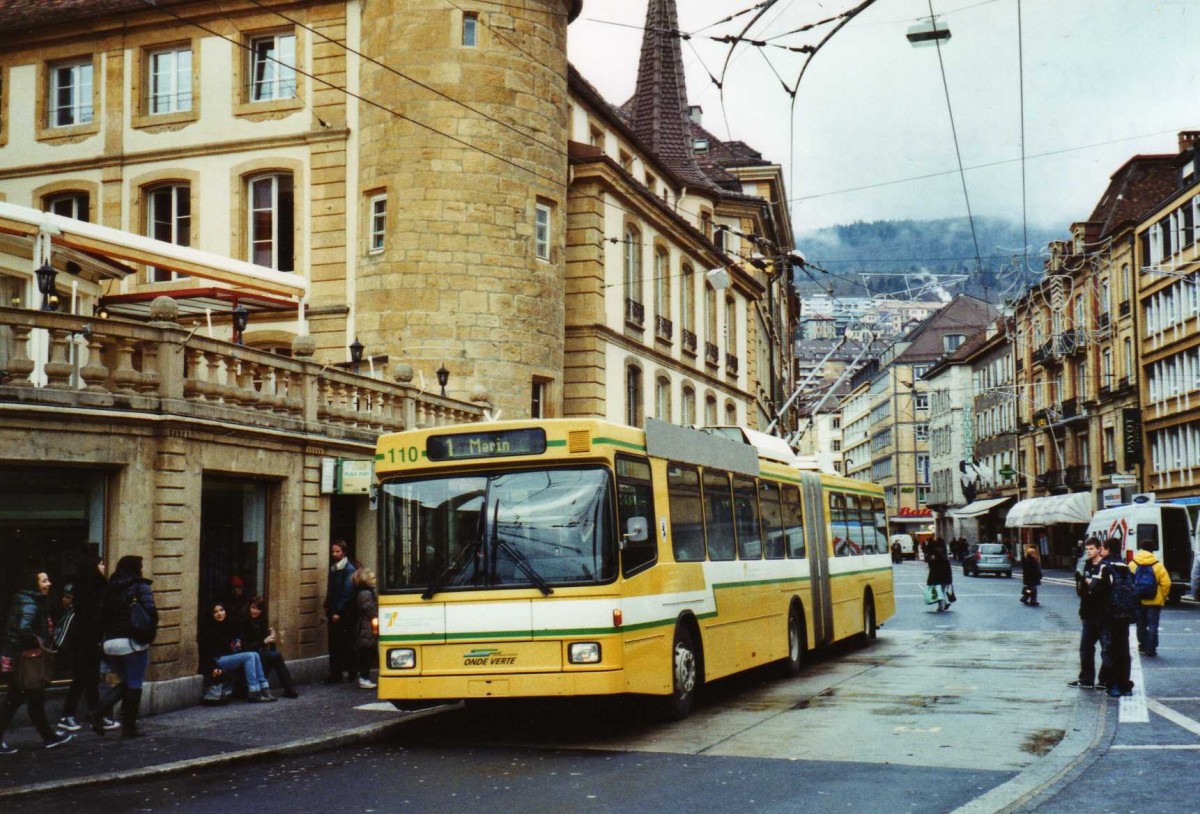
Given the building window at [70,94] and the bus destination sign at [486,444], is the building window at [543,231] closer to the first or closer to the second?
the building window at [70,94]

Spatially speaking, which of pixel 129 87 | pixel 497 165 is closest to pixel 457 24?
pixel 497 165

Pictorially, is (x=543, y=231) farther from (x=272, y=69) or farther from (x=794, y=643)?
(x=794, y=643)

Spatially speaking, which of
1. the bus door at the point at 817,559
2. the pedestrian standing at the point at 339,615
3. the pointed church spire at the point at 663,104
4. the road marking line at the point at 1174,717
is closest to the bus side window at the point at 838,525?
the bus door at the point at 817,559

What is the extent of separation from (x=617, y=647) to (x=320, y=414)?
25.8 feet

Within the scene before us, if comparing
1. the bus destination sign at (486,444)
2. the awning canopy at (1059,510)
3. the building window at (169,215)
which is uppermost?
the building window at (169,215)

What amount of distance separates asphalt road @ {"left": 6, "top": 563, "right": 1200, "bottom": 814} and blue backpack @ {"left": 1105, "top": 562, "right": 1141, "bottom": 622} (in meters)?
0.97

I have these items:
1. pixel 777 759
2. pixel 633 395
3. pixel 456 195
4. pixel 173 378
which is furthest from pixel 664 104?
pixel 777 759

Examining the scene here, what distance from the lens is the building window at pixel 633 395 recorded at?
122 feet

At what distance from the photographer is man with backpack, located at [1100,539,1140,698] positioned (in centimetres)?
1526

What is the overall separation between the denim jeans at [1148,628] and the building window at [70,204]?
80.7ft

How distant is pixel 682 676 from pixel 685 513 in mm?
1704

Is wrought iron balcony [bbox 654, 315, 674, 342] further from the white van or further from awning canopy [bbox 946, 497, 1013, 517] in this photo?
awning canopy [bbox 946, 497, 1013, 517]

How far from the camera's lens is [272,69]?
31359 millimetres

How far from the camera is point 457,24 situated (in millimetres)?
29109
